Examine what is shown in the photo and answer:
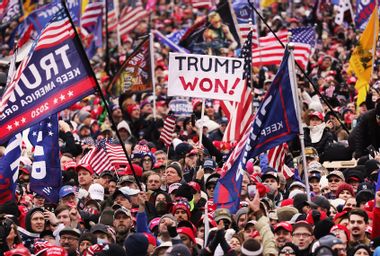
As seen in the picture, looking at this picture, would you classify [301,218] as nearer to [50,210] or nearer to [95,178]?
[50,210]

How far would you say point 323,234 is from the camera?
17.6 metres

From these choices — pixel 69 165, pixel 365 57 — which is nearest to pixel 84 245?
pixel 69 165

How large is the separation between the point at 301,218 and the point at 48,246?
8.91 ft

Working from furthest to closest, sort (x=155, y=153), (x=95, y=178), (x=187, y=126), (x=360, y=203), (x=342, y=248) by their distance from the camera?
(x=187, y=126) → (x=155, y=153) → (x=95, y=178) → (x=360, y=203) → (x=342, y=248)

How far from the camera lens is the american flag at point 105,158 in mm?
23891

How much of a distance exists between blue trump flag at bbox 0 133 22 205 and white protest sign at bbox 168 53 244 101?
3390 mm

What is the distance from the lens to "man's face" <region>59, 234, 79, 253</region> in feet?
61.7

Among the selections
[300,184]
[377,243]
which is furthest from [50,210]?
[377,243]

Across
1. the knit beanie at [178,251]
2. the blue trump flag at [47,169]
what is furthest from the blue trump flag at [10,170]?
the knit beanie at [178,251]

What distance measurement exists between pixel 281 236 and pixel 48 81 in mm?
3419

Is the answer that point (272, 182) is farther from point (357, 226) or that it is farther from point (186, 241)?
point (357, 226)

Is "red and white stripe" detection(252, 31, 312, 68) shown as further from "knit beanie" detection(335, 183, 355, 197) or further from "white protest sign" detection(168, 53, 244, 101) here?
"knit beanie" detection(335, 183, 355, 197)

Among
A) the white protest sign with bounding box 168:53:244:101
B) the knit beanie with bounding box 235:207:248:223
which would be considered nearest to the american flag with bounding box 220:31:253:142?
the white protest sign with bounding box 168:53:244:101

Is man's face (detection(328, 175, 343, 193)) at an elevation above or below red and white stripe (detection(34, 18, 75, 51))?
below
